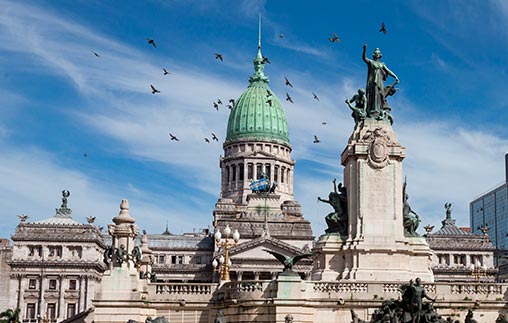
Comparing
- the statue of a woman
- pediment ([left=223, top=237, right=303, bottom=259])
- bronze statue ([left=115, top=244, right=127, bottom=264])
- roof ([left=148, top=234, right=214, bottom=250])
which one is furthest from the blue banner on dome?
bronze statue ([left=115, top=244, right=127, bottom=264])

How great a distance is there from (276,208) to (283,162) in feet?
36.9

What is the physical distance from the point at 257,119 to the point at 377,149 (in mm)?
94948

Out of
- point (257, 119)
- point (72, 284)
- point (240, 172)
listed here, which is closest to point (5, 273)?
point (72, 284)

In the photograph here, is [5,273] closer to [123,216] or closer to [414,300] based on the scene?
[123,216]

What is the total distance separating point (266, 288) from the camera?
1617 inches

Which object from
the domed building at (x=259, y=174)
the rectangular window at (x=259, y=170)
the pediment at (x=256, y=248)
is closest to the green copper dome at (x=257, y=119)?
the domed building at (x=259, y=174)

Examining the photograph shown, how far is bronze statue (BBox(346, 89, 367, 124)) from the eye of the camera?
48.8m

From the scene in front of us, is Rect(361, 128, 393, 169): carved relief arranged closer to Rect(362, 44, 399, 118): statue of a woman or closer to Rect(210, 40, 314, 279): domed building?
Rect(362, 44, 399, 118): statue of a woman

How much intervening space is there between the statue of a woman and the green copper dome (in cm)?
9001

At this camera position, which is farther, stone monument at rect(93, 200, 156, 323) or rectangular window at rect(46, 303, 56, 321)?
rectangular window at rect(46, 303, 56, 321)

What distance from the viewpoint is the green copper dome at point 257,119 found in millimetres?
141325

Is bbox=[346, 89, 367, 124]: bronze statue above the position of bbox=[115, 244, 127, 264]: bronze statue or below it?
above

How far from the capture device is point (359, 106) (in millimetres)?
49531

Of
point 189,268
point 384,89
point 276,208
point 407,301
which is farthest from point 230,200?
point 407,301
